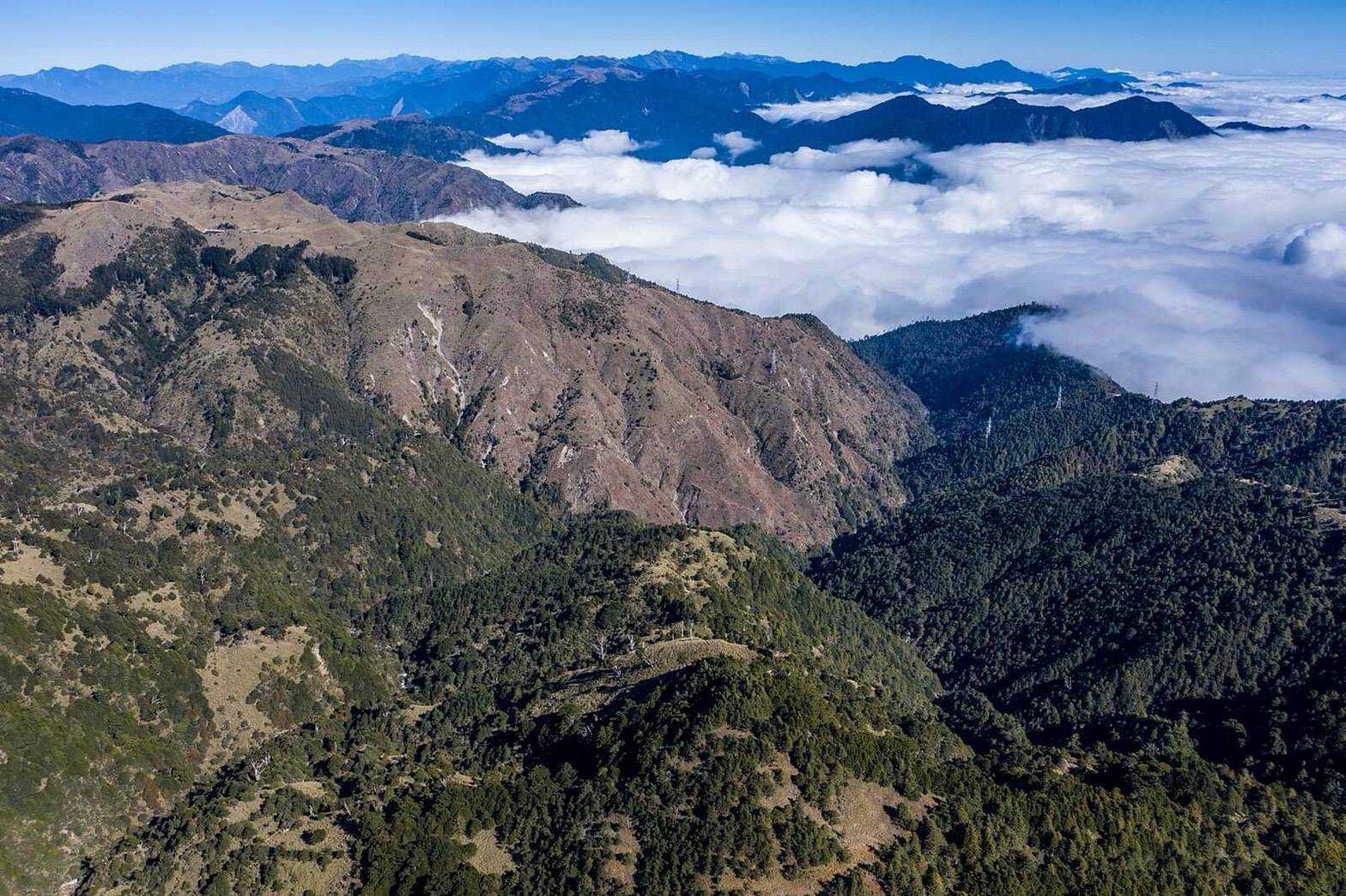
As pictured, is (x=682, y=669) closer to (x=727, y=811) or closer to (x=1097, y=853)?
(x=727, y=811)

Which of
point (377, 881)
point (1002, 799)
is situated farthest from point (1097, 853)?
point (377, 881)

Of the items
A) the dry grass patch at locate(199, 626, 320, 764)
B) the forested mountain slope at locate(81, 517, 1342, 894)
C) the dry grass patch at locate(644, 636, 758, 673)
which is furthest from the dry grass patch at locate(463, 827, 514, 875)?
the dry grass patch at locate(199, 626, 320, 764)

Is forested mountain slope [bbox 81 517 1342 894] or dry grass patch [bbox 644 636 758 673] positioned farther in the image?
dry grass patch [bbox 644 636 758 673]

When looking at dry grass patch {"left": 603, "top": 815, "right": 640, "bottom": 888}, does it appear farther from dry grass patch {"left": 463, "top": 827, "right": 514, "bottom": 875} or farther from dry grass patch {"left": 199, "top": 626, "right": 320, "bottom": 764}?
dry grass patch {"left": 199, "top": 626, "right": 320, "bottom": 764}

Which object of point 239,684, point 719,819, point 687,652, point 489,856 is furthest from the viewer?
point 687,652

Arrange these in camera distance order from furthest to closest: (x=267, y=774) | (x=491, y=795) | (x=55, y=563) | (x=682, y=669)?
(x=55, y=563) → (x=682, y=669) → (x=267, y=774) → (x=491, y=795)

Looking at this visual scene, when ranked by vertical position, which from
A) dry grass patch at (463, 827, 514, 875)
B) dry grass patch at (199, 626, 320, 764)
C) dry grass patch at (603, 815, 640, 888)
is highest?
dry grass patch at (603, 815, 640, 888)

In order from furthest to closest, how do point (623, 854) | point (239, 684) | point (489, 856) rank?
point (239, 684), point (489, 856), point (623, 854)

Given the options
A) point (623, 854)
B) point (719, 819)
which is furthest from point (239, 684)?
point (719, 819)

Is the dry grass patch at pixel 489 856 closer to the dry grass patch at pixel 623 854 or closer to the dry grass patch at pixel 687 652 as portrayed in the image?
the dry grass patch at pixel 623 854

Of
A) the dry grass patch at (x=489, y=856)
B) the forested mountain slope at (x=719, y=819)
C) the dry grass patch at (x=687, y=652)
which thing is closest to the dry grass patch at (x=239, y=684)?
the forested mountain slope at (x=719, y=819)

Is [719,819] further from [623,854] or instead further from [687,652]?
[687,652]
